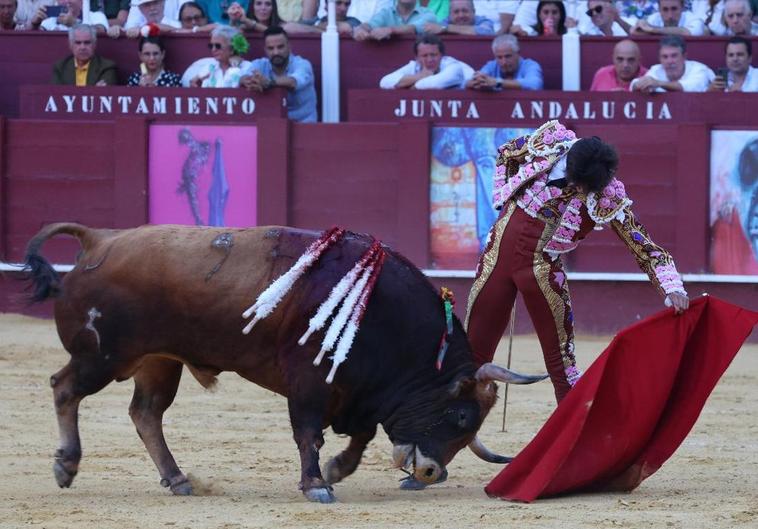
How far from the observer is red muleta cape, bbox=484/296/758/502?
512cm

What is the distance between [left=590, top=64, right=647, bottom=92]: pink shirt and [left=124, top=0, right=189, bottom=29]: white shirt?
288 cm

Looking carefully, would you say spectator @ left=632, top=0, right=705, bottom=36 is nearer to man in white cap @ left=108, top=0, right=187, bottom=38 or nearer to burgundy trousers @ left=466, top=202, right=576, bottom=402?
man in white cap @ left=108, top=0, right=187, bottom=38

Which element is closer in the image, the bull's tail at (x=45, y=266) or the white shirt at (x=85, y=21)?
the bull's tail at (x=45, y=266)

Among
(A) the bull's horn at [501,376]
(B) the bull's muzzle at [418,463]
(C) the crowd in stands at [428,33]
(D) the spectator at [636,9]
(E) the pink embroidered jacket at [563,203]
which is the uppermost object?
(D) the spectator at [636,9]

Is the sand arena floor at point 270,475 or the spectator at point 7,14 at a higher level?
the spectator at point 7,14

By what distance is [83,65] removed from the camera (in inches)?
402

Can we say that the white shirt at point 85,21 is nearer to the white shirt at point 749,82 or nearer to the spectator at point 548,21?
the spectator at point 548,21

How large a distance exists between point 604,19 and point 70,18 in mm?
3656

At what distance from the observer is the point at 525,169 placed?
A: 17.9 ft

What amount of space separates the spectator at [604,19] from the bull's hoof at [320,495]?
551cm

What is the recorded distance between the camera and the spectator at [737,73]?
30.5ft

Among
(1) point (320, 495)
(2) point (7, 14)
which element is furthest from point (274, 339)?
(2) point (7, 14)

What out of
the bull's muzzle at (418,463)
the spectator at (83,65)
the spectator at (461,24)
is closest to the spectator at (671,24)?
the spectator at (461,24)

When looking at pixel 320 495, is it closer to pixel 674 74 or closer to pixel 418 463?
pixel 418 463
